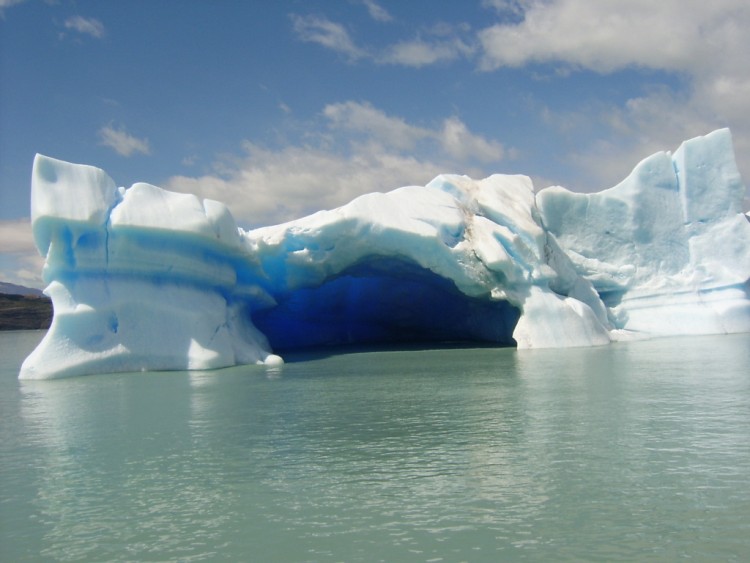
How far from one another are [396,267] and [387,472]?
460 inches

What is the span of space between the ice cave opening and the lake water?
26.4 feet

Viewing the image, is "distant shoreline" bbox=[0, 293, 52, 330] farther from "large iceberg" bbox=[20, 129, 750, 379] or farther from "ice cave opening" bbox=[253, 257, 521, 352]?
"large iceberg" bbox=[20, 129, 750, 379]

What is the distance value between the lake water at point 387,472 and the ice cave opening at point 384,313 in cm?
804

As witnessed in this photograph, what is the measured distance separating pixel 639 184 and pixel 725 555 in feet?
56.9

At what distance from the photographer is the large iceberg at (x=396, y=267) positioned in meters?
11.4

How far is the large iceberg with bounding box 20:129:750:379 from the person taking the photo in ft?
37.5

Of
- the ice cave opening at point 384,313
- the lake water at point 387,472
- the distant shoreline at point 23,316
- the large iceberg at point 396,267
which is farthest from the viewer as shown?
the distant shoreline at point 23,316

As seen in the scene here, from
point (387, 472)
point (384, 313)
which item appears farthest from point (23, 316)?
point (387, 472)

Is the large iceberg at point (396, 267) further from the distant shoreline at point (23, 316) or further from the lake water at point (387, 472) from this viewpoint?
the distant shoreline at point (23, 316)

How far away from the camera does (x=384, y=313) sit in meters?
21.6

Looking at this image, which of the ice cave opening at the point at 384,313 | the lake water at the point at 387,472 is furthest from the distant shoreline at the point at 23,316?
the lake water at the point at 387,472

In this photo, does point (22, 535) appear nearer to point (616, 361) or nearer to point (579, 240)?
point (616, 361)

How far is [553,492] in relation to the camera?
14.2 ft

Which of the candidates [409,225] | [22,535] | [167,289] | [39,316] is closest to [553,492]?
[22,535]
